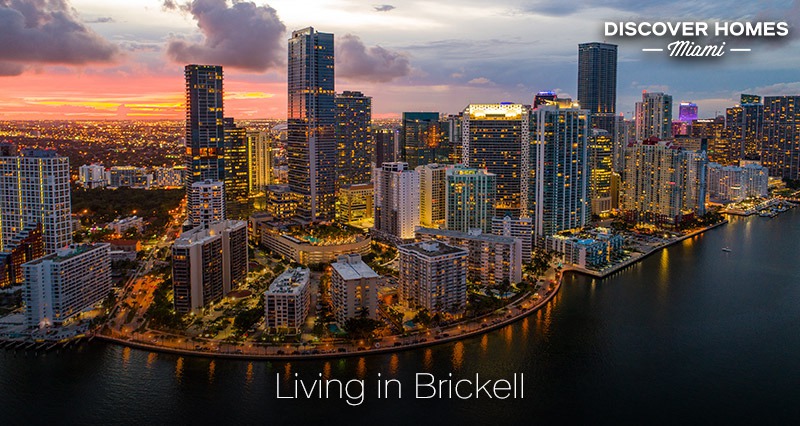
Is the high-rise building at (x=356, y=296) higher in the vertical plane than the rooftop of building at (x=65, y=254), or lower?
lower

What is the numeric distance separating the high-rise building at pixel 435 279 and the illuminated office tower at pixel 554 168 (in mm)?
10594

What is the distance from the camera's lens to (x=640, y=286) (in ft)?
74.5

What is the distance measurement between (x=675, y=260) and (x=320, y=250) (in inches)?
585

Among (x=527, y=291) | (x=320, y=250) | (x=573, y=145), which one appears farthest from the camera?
(x=573, y=145)

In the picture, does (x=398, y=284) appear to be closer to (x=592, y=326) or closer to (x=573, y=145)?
(x=592, y=326)

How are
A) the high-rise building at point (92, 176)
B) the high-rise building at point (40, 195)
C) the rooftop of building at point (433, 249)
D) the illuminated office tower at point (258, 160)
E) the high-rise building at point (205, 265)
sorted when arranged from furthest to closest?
the high-rise building at point (92, 176)
the illuminated office tower at point (258, 160)
the high-rise building at point (40, 195)
the rooftop of building at point (433, 249)
the high-rise building at point (205, 265)

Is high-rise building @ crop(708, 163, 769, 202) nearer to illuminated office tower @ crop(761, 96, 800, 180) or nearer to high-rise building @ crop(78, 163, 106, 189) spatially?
illuminated office tower @ crop(761, 96, 800, 180)

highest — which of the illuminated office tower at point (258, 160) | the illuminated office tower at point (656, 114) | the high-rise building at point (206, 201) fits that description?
the illuminated office tower at point (656, 114)

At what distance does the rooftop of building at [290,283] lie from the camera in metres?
17.2

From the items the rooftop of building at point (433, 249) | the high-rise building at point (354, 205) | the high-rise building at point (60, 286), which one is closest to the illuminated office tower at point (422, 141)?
the high-rise building at point (354, 205)

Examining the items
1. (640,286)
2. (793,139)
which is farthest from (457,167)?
(793,139)

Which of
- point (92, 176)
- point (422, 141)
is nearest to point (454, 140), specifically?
point (422, 141)

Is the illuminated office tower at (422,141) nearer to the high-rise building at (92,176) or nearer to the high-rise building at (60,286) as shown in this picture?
the high-rise building at (92,176)

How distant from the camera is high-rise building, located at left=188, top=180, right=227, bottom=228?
25.5 metres
